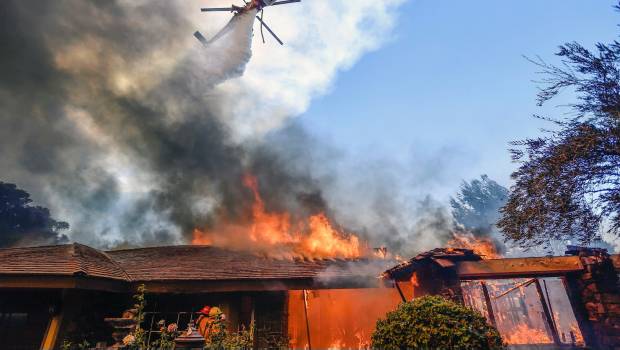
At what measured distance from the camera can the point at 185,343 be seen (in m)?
5.21

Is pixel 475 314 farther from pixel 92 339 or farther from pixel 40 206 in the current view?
pixel 40 206

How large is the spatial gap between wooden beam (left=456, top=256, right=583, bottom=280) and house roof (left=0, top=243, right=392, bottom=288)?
324 cm

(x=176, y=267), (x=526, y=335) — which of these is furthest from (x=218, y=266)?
(x=526, y=335)

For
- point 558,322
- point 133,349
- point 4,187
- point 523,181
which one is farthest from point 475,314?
point 4,187

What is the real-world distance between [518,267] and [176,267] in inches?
452

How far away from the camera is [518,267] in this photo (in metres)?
8.25

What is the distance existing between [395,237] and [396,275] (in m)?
28.5

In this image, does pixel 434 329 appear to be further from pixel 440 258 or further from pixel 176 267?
pixel 176 267

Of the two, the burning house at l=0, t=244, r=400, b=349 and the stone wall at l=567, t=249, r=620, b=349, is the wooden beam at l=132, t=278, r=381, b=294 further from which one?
the stone wall at l=567, t=249, r=620, b=349

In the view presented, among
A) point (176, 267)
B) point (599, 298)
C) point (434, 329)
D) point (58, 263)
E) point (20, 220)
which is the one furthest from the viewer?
point (20, 220)

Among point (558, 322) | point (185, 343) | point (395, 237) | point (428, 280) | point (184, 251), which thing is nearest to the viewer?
point (185, 343)

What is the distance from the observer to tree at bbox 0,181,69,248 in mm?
32500

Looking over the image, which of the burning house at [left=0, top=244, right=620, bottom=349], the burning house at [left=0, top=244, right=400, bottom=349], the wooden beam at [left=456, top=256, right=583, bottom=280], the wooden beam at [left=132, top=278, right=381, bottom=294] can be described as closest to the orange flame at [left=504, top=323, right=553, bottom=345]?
the burning house at [left=0, top=244, right=620, bottom=349]

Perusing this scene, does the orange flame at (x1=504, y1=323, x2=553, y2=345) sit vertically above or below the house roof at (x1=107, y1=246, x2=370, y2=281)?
below
